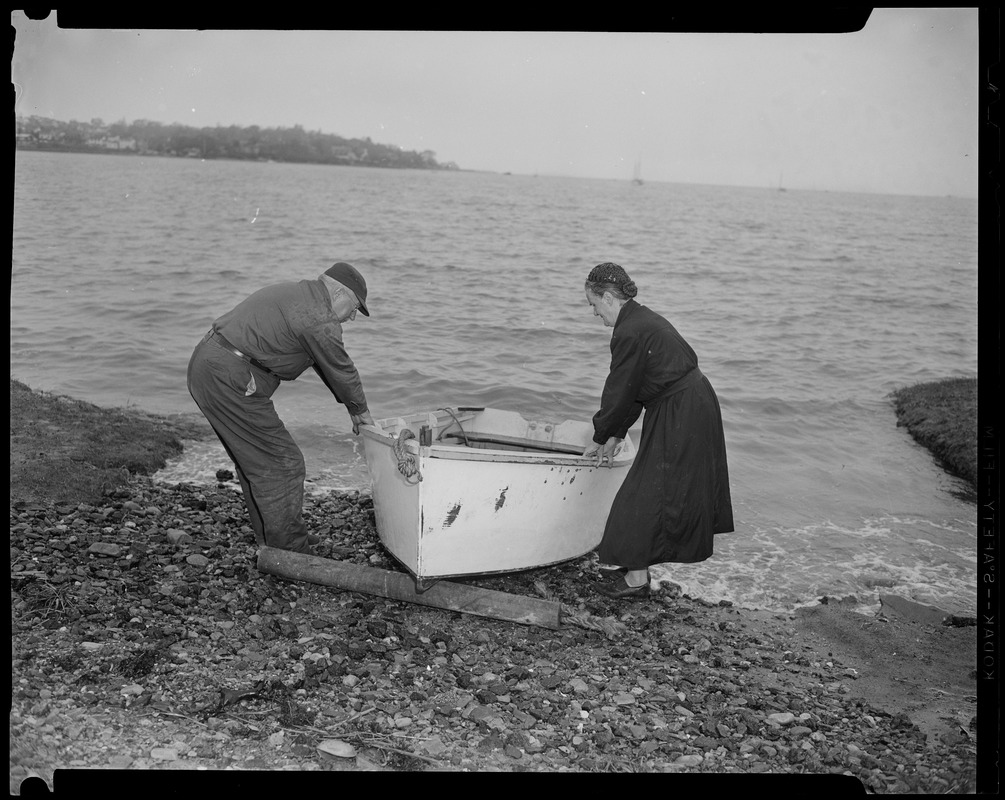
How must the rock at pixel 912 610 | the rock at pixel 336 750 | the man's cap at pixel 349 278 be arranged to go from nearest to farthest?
1. the rock at pixel 336 750
2. the man's cap at pixel 349 278
3. the rock at pixel 912 610

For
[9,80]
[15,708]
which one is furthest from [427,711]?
[9,80]

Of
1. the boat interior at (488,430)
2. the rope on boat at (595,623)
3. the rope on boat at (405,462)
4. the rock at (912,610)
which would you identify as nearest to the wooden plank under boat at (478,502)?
the rope on boat at (405,462)

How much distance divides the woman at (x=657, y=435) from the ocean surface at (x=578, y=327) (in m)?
1.06

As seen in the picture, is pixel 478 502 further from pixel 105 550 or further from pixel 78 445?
pixel 78 445

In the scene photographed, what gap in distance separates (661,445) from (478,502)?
46.6 inches

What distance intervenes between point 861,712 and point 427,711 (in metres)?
2.28

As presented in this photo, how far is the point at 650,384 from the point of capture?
18.4 feet

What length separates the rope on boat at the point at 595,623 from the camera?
5.40m

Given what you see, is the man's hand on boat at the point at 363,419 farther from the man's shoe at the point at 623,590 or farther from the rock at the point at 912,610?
the rock at the point at 912,610

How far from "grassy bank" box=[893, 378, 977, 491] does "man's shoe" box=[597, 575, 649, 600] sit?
5.23 meters

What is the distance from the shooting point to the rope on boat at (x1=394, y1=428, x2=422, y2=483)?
203 inches

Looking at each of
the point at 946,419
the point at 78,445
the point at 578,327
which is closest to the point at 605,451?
the point at 78,445

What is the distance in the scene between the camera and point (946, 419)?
11.4m
